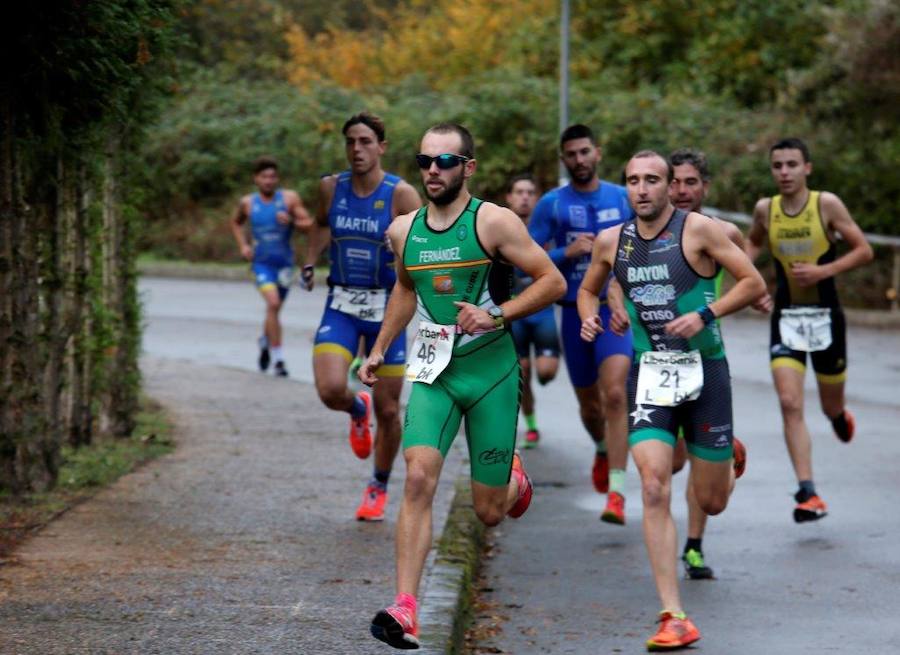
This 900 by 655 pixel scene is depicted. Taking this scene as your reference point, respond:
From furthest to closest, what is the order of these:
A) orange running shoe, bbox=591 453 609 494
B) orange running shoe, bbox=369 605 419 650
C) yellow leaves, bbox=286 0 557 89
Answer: yellow leaves, bbox=286 0 557 89
orange running shoe, bbox=591 453 609 494
orange running shoe, bbox=369 605 419 650

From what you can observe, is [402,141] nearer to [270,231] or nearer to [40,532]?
[270,231]

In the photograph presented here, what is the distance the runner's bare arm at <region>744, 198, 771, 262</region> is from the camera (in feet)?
36.4

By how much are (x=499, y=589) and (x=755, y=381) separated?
9.38 meters

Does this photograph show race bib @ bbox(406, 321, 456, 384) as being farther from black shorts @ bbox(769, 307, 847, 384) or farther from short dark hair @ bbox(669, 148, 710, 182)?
black shorts @ bbox(769, 307, 847, 384)

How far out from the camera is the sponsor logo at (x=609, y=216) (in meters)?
11.0

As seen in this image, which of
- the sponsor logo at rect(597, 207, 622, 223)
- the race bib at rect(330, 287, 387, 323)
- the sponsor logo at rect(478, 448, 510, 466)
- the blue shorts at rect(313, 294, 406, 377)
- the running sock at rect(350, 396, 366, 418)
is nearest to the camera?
the sponsor logo at rect(478, 448, 510, 466)

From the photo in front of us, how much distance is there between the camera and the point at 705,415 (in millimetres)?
8133

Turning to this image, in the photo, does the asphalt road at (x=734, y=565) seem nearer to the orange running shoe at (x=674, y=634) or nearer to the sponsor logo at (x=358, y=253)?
the orange running shoe at (x=674, y=634)

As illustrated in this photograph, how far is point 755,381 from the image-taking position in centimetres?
1784

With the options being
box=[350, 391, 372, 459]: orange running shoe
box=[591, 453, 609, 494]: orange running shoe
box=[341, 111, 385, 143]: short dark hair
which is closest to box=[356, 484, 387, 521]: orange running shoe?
box=[350, 391, 372, 459]: orange running shoe

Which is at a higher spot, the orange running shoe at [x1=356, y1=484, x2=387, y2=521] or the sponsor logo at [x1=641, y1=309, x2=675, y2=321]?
the sponsor logo at [x1=641, y1=309, x2=675, y2=321]

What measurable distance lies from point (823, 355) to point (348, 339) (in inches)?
114

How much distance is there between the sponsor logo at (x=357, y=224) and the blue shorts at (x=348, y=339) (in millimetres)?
409

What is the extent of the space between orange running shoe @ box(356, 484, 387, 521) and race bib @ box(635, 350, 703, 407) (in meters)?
2.19
